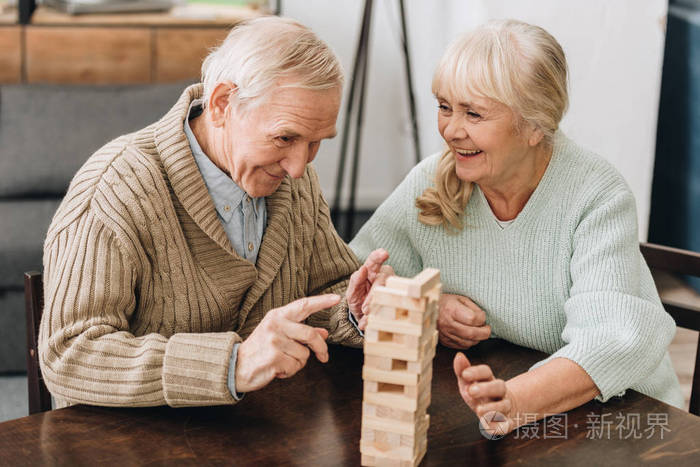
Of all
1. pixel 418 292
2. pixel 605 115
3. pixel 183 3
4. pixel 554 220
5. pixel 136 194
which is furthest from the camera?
pixel 183 3

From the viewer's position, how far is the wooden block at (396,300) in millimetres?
1013

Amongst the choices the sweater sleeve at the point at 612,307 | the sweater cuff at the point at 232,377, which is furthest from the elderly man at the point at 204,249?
the sweater sleeve at the point at 612,307

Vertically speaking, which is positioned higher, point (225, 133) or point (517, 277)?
point (225, 133)

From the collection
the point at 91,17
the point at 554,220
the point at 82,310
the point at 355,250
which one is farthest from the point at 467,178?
the point at 91,17

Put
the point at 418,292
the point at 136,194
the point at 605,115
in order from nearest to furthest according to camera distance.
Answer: the point at 418,292 → the point at 136,194 → the point at 605,115

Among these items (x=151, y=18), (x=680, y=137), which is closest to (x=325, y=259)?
(x=680, y=137)

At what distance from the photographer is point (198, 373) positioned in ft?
4.09

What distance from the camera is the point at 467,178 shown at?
5.62ft

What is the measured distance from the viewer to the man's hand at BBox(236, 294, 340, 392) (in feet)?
3.93

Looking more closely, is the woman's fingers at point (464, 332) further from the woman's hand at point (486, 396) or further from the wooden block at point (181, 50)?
the wooden block at point (181, 50)

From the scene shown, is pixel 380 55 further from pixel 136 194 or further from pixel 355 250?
pixel 136 194

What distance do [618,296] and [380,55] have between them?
10.6 ft

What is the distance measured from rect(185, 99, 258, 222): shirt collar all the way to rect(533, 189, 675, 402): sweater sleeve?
25.6 inches

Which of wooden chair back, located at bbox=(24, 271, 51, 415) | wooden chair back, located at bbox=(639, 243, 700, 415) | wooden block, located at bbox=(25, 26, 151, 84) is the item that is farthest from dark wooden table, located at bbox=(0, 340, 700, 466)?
wooden block, located at bbox=(25, 26, 151, 84)
